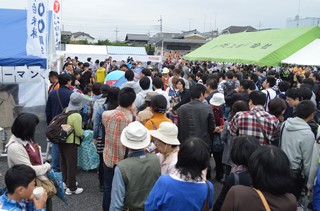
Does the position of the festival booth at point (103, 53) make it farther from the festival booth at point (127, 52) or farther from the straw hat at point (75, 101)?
the straw hat at point (75, 101)

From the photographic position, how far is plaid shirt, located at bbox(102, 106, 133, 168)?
10.6 feet

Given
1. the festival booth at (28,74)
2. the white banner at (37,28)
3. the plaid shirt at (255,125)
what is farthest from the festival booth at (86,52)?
the plaid shirt at (255,125)

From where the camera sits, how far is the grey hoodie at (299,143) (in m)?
3.30

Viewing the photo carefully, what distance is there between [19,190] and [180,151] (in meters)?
1.19

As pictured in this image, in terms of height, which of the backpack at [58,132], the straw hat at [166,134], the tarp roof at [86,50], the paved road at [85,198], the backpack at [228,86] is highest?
the tarp roof at [86,50]

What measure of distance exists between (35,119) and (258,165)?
2112 mm

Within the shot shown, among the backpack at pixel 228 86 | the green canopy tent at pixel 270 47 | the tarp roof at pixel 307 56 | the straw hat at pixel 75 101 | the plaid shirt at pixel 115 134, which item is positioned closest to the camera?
the plaid shirt at pixel 115 134

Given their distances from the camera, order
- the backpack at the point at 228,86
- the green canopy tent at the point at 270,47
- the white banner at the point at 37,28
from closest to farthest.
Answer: the white banner at the point at 37,28
the backpack at the point at 228,86
the green canopy tent at the point at 270,47

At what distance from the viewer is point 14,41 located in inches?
249

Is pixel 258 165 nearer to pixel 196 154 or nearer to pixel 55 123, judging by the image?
pixel 196 154

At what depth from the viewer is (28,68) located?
5.71 metres

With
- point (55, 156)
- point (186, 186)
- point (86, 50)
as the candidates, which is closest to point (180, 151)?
point (186, 186)

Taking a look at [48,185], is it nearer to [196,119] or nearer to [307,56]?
[196,119]

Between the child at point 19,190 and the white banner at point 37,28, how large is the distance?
3831mm
